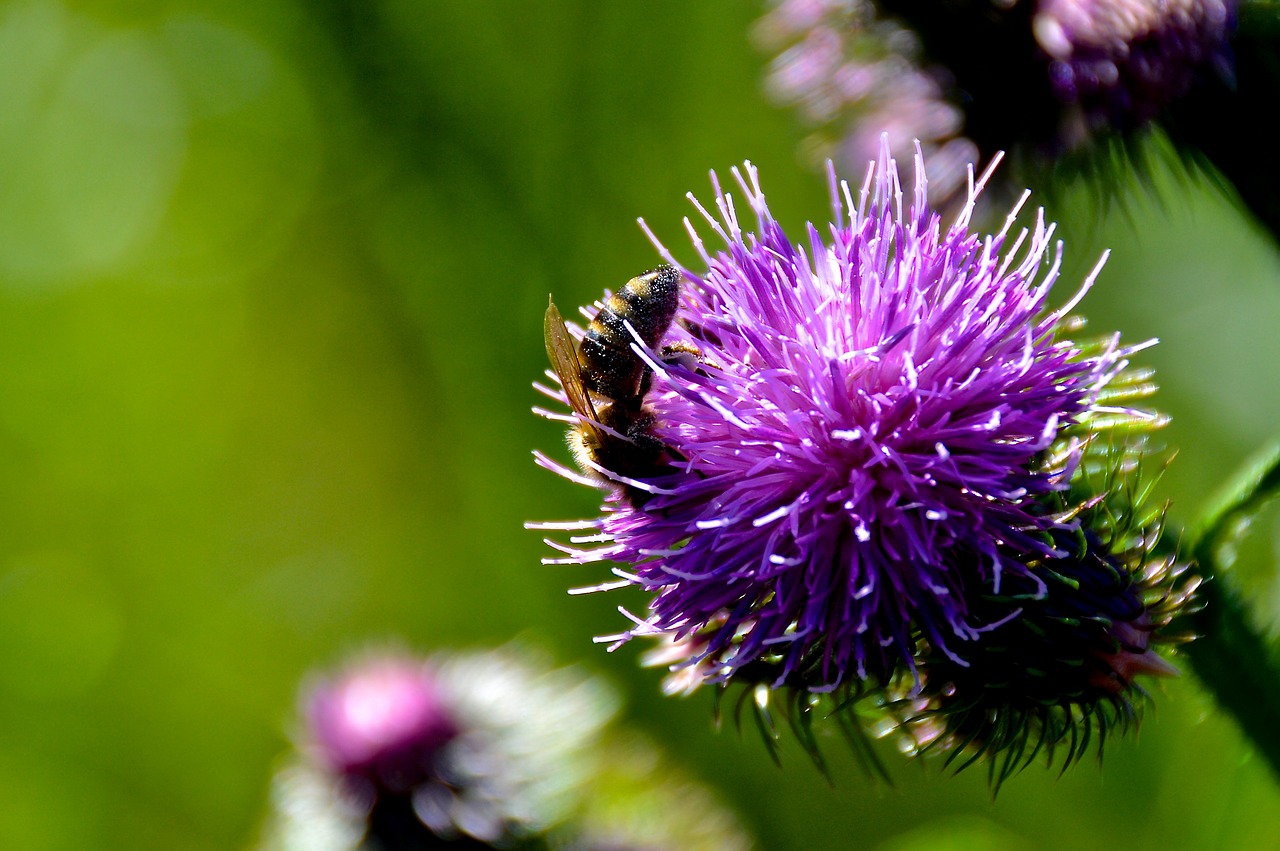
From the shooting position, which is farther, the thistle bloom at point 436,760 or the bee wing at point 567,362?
the thistle bloom at point 436,760

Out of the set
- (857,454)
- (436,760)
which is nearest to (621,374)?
(857,454)

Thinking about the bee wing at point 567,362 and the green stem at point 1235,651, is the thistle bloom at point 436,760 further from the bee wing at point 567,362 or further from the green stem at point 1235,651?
the green stem at point 1235,651

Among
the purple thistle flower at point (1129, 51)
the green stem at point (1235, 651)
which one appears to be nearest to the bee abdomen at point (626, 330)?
the green stem at point (1235, 651)

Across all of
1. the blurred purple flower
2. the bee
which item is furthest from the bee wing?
the blurred purple flower

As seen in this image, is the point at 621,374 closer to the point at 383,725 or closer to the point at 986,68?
the point at 986,68

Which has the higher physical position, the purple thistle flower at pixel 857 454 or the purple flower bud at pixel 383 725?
the purple thistle flower at pixel 857 454

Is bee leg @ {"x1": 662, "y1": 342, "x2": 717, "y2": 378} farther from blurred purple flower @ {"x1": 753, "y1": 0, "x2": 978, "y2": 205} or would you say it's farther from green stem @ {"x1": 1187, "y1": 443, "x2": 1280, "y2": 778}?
blurred purple flower @ {"x1": 753, "y1": 0, "x2": 978, "y2": 205}
